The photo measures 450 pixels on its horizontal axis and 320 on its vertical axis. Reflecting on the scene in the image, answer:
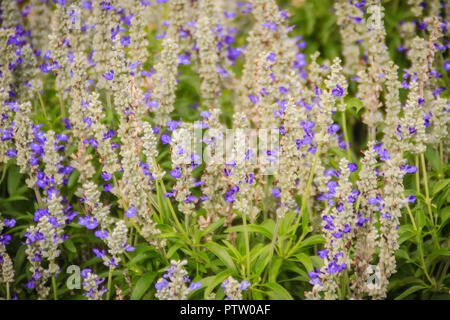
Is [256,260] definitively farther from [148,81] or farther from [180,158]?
[148,81]

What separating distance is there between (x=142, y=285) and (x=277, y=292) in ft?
3.45

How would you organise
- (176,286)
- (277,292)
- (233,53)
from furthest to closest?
1. (233,53)
2. (277,292)
3. (176,286)

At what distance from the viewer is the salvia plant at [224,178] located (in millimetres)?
3607

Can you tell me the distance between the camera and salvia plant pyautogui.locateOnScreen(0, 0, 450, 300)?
361 centimetres

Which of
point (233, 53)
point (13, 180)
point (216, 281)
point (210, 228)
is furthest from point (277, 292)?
point (233, 53)

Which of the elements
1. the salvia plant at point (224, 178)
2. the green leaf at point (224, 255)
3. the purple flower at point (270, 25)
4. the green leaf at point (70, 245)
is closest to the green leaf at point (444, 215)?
the salvia plant at point (224, 178)

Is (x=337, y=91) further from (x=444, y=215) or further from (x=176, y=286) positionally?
(x=176, y=286)

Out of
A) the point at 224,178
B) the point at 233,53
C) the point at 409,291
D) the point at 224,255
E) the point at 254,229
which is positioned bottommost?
the point at 409,291

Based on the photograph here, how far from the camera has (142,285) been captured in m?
3.99

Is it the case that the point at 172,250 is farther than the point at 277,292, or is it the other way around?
the point at 172,250

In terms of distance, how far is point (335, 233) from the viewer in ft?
11.1

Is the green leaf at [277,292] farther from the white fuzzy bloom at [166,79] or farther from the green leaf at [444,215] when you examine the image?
the white fuzzy bloom at [166,79]

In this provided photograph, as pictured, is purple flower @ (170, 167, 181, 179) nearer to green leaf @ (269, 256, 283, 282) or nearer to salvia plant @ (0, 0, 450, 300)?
salvia plant @ (0, 0, 450, 300)

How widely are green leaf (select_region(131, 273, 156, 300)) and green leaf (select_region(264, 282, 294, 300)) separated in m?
0.91
